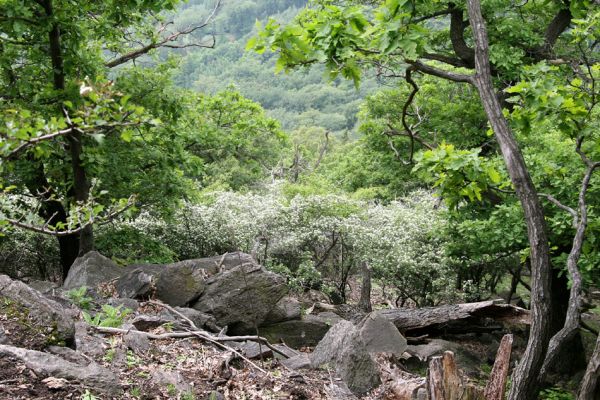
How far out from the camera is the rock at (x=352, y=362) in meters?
7.02

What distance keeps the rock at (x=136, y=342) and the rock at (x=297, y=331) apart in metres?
4.82

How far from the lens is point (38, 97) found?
30.9 feet

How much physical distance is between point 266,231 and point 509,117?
10.5 meters

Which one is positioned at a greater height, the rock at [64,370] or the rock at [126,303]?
the rock at [64,370]

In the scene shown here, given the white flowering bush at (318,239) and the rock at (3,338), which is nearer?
the rock at (3,338)

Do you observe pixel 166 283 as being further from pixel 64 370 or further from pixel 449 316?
pixel 449 316

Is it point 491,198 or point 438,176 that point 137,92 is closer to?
point 491,198

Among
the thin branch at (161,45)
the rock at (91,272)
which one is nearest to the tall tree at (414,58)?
the rock at (91,272)

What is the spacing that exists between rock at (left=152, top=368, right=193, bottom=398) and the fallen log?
7.27m

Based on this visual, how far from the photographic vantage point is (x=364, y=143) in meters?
19.2

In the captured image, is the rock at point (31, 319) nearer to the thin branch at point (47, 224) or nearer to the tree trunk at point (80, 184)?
the thin branch at point (47, 224)

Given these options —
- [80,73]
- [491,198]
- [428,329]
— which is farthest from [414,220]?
[80,73]

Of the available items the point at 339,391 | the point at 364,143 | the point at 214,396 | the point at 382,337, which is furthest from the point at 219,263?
the point at 364,143

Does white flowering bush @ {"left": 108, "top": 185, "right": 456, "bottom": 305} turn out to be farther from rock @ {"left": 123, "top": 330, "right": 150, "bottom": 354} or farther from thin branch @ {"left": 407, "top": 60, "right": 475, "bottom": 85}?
thin branch @ {"left": 407, "top": 60, "right": 475, "bottom": 85}
